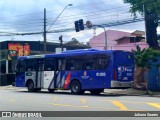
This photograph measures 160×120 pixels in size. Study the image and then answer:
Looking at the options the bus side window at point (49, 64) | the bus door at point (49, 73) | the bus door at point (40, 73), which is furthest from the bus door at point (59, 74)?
the bus door at point (40, 73)

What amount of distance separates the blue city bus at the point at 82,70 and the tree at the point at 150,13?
41.2 feet

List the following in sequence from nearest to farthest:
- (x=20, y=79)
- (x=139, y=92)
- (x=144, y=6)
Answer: (x=139, y=92)
(x=20, y=79)
(x=144, y=6)

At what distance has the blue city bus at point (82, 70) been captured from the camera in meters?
24.4

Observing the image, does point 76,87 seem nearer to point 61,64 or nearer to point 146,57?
point 61,64

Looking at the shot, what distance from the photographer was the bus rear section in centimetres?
2427

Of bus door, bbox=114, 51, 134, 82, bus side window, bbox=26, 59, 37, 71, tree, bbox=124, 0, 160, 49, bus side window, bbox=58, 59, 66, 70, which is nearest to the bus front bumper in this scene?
bus door, bbox=114, 51, 134, 82

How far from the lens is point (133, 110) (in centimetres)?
1421

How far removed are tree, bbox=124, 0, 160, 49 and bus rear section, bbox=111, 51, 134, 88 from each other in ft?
40.3

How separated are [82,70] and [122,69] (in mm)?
2788

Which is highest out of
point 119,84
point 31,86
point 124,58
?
point 124,58

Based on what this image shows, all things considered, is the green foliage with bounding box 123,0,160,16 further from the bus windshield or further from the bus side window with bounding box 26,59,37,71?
the bus side window with bounding box 26,59,37,71

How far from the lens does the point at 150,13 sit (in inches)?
1512

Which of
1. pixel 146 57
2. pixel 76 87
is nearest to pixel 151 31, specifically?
pixel 146 57

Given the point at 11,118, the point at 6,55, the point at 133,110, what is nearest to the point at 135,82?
the point at 133,110
